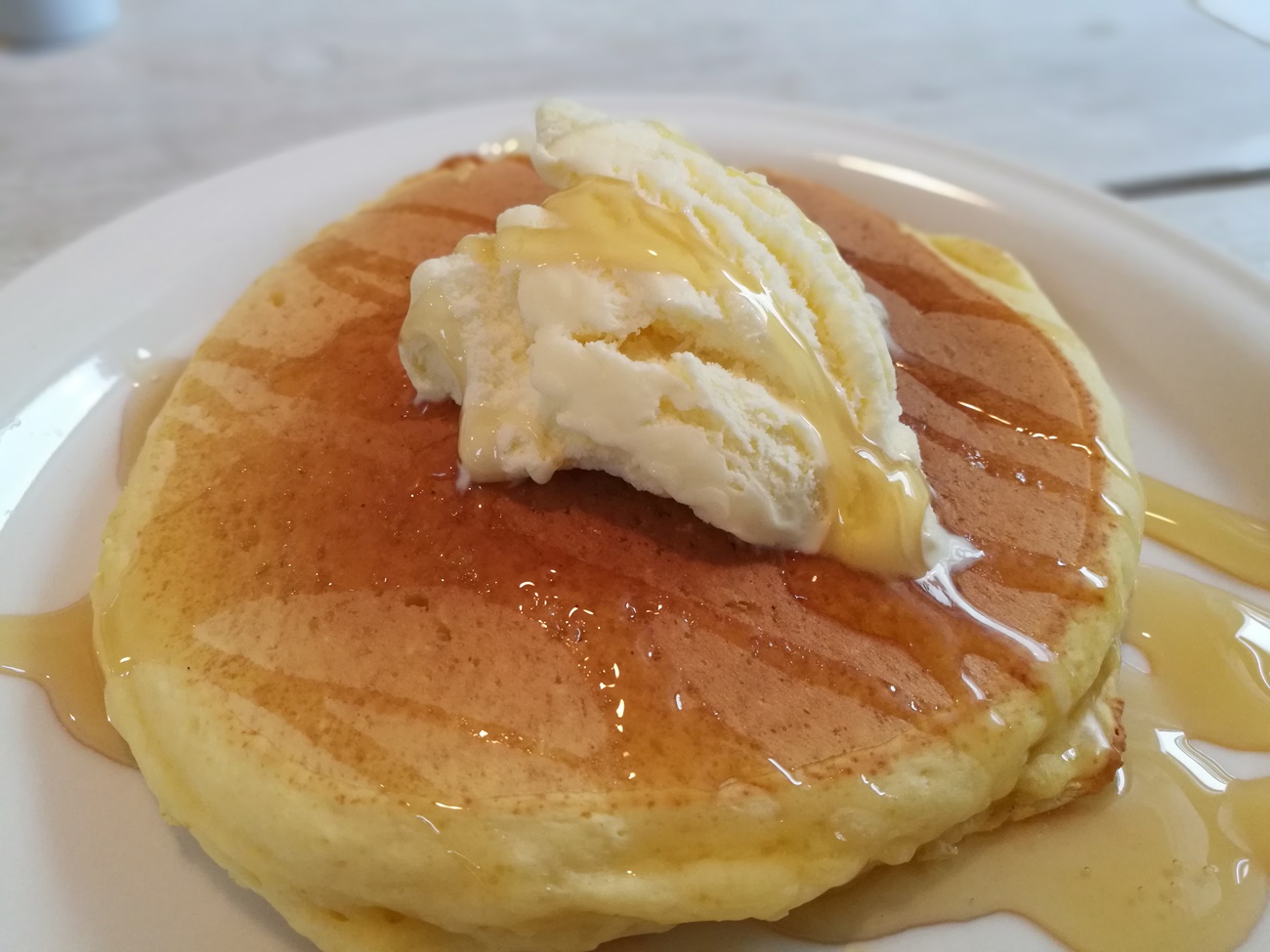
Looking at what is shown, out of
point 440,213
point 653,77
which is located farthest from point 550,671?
point 653,77

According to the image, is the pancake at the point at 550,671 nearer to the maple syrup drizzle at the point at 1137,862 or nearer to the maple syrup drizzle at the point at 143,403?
the maple syrup drizzle at the point at 1137,862

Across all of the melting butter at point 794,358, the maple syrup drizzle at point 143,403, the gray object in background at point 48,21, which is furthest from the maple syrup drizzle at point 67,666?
the gray object in background at point 48,21

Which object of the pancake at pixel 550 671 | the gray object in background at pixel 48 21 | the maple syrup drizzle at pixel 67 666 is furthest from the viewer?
the gray object in background at pixel 48 21

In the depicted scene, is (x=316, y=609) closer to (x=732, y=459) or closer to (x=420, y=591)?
(x=420, y=591)

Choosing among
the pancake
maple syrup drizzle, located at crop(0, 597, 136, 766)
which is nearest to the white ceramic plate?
maple syrup drizzle, located at crop(0, 597, 136, 766)

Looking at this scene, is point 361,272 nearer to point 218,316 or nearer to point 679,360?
point 218,316
